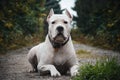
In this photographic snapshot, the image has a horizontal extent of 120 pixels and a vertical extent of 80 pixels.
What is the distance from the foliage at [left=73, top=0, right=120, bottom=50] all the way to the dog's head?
701 mm

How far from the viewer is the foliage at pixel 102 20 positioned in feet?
17.2

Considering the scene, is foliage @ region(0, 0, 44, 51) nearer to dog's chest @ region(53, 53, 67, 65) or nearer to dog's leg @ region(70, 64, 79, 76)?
dog's chest @ region(53, 53, 67, 65)

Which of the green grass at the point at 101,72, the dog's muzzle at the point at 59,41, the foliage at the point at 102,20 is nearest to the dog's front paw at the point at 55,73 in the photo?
the dog's muzzle at the point at 59,41

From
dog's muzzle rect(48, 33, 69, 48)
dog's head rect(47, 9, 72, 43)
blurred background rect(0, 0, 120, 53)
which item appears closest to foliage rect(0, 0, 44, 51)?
blurred background rect(0, 0, 120, 53)

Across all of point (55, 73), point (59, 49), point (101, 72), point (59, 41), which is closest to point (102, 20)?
point (59, 49)

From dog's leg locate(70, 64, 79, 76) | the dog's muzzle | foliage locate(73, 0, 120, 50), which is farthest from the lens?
the dog's muzzle

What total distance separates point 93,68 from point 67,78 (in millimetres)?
1271

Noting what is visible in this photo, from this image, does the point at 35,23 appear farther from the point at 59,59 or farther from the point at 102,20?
the point at 59,59

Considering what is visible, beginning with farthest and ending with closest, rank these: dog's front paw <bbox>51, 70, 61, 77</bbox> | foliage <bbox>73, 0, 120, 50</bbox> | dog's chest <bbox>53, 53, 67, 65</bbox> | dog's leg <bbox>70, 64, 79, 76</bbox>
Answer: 1. dog's chest <bbox>53, 53, 67, 65</bbox>
2. dog's leg <bbox>70, 64, 79, 76</bbox>
3. dog's front paw <bbox>51, 70, 61, 77</bbox>
4. foliage <bbox>73, 0, 120, 50</bbox>

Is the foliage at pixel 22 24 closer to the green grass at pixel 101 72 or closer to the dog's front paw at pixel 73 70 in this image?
the dog's front paw at pixel 73 70

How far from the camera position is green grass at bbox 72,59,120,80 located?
300 inches

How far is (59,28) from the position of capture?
9.53 metres

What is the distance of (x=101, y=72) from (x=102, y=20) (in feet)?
69.2

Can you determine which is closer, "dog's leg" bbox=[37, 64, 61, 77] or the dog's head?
"dog's leg" bbox=[37, 64, 61, 77]
